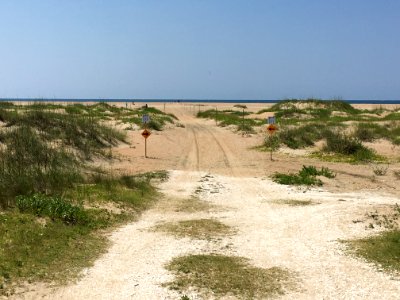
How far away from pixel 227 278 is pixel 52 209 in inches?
183

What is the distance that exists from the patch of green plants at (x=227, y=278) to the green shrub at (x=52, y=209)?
302 cm

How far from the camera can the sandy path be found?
6.99 metres

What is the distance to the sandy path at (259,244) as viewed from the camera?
22.9 ft

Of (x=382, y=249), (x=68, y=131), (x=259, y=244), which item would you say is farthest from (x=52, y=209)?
(x=68, y=131)

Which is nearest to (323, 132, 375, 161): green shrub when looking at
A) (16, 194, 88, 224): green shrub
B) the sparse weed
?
the sparse weed

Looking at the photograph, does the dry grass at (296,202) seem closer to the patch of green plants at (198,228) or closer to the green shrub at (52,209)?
the patch of green plants at (198,228)

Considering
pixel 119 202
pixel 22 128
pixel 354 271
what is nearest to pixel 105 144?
pixel 22 128

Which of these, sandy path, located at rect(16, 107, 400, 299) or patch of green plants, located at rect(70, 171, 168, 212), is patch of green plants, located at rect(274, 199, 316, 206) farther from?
patch of green plants, located at rect(70, 171, 168, 212)

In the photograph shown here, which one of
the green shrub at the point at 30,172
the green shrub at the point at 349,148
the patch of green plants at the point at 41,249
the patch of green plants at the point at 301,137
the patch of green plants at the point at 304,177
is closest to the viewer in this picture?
the patch of green plants at the point at 41,249

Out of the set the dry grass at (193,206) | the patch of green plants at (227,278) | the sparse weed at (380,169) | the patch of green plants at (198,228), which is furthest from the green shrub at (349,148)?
the patch of green plants at (227,278)

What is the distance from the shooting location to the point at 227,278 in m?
7.43

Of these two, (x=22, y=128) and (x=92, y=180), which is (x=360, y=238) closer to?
(x=92, y=180)

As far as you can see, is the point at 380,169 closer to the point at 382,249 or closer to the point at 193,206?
the point at 193,206

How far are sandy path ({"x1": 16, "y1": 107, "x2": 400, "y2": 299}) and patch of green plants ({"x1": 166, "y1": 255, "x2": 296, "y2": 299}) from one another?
7.8 inches
